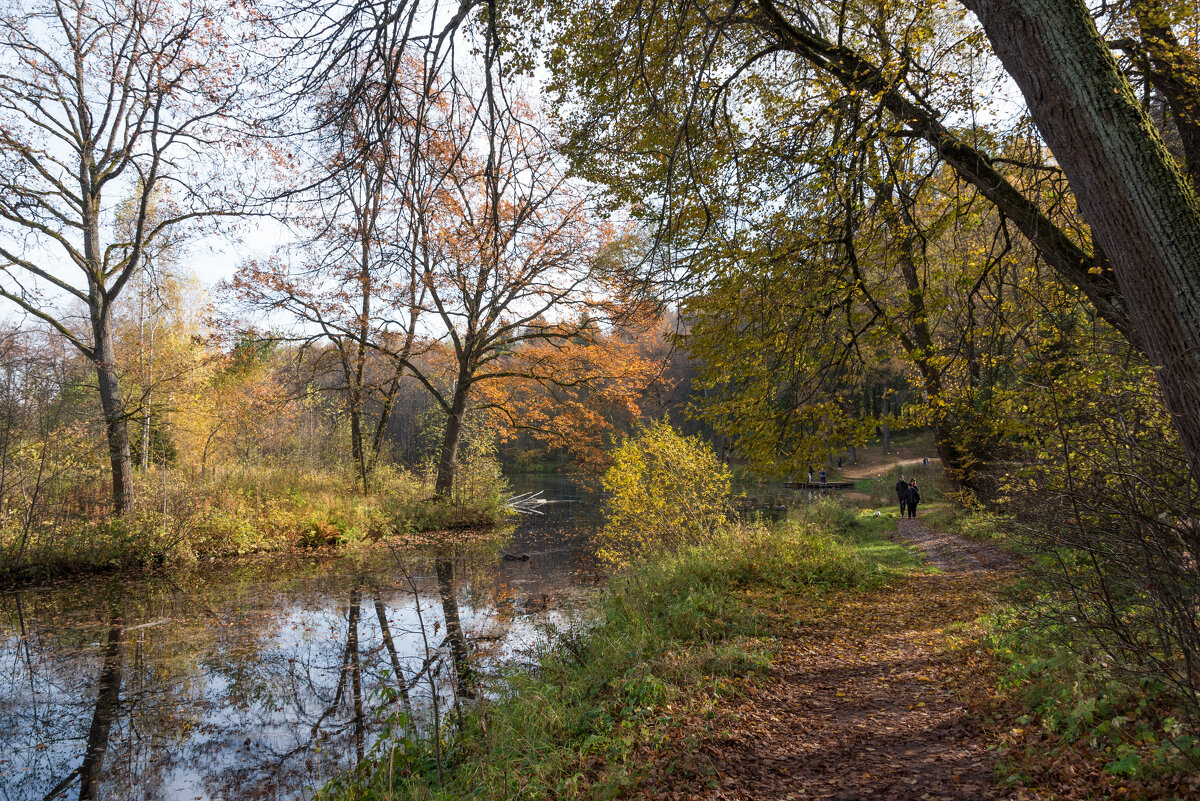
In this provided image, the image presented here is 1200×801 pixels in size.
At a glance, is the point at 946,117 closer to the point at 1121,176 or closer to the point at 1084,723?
the point at 1121,176

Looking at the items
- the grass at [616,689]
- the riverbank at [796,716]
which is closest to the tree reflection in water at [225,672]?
the grass at [616,689]

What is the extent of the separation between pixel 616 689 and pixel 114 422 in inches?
500

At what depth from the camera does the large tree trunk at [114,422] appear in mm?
11852

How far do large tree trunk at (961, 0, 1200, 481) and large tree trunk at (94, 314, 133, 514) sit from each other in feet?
49.7

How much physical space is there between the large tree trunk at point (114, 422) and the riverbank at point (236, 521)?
400 mm

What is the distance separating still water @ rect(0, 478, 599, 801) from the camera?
4.82 m

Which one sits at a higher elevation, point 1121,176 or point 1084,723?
point 1121,176

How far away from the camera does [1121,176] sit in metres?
2.71

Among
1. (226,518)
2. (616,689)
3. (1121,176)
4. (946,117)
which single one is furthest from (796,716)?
(226,518)

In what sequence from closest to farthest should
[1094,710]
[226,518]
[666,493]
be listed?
[1094,710], [666,493], [226,518]

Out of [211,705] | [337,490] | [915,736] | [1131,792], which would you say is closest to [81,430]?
[337,490]

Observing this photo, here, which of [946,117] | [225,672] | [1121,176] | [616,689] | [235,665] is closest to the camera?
[1121,176]

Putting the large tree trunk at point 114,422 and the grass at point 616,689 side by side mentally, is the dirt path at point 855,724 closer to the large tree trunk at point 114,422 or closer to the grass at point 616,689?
the grass at point 616,689

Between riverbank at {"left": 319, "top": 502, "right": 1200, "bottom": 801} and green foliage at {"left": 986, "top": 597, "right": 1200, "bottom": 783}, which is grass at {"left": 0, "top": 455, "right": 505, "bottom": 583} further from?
green foliage at {"left": 986, "top": 597, "right": 1200, "bottom": 783}
